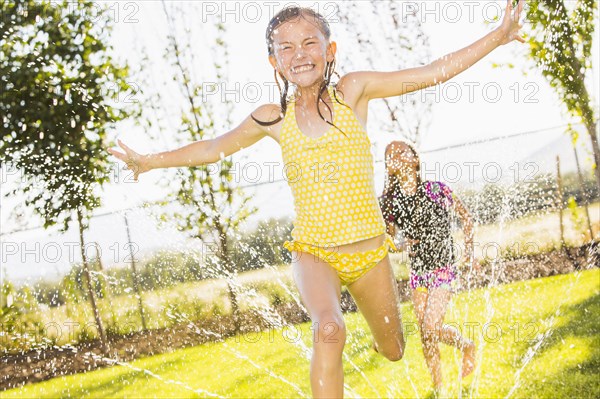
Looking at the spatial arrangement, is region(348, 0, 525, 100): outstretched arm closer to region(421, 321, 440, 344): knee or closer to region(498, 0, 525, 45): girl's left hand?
region(498, 0, 525, 45): girl's left hand

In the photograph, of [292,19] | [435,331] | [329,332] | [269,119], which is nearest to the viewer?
[329,332]

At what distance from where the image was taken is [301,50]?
278 centimetres

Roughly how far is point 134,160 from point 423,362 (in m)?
2.82

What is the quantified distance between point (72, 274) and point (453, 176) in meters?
4.17

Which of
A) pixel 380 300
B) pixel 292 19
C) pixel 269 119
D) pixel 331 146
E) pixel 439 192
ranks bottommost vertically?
pixel 380 300

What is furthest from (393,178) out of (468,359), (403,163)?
(468,359)

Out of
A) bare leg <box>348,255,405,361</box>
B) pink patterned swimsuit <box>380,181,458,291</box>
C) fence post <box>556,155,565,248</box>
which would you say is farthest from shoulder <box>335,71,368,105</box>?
fence post <box>556,155,565,248</box>

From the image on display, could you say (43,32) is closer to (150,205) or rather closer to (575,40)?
(150,205)

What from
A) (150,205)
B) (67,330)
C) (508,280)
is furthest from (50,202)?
(508,280)

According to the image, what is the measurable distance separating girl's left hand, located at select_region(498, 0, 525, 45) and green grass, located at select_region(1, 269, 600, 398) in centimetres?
184

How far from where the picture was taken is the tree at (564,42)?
6.35 meters

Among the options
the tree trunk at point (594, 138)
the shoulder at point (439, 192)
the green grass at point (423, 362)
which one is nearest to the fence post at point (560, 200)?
the green grass at point (423, 362)

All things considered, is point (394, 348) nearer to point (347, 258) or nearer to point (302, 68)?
point (347, 258)

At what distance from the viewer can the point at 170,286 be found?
7.93m
